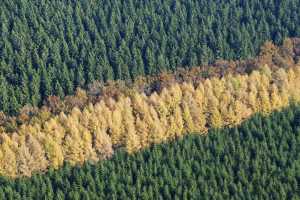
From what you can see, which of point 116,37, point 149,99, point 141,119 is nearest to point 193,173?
point 141,119

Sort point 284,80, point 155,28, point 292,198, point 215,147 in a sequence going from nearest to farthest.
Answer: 1. point 292,198
2. point 215,147
3. point 284,80
4. point 155,28

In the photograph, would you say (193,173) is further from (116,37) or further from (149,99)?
(116,37)

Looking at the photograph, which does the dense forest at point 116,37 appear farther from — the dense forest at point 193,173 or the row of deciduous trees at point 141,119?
the dense forest at point 193,173

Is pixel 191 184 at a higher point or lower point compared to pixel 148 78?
lower

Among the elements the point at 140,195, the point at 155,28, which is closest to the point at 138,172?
the point at 140,195

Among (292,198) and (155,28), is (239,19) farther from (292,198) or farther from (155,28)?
(292,198)

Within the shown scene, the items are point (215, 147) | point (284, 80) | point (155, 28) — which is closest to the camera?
point (215, 147)

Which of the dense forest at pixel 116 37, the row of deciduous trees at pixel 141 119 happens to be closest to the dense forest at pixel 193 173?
the row of deciduous trees at pixel 141 119
